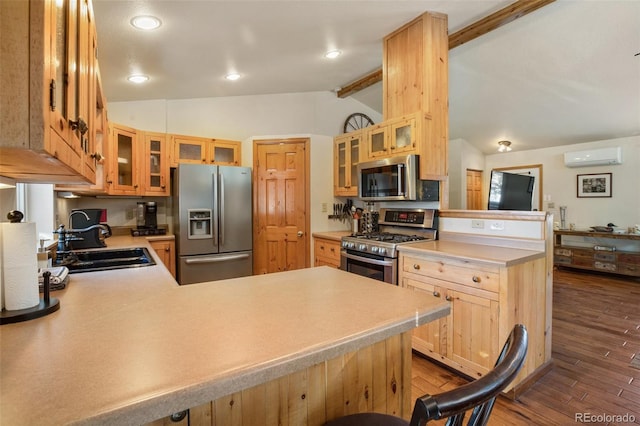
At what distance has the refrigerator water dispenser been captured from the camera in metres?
3.54

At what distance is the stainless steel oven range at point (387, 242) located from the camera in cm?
271

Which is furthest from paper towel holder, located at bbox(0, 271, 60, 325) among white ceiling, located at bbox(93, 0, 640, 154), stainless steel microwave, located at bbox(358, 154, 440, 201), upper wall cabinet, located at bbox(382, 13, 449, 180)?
upper wall cabinet, located at bbox(382, 13, 449, 180)

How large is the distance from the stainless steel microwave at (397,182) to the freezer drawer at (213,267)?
1.68 meters

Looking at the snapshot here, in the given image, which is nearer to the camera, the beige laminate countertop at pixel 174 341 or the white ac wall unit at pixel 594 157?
the beige laminate countertop at pixel 174 341

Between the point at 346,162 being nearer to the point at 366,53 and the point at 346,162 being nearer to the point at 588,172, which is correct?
the point at 366,53

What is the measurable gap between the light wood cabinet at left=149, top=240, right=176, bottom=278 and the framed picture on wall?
22.9ft

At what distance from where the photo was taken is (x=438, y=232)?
118 inches

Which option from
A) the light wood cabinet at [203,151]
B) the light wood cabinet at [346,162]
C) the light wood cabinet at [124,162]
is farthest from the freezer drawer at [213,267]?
the light wood cabinet at [346,162]

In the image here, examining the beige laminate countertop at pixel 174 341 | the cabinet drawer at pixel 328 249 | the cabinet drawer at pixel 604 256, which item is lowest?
the cabinet drawer at pixel 604 256

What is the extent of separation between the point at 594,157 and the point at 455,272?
5259 mm

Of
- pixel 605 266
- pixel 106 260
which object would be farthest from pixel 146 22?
pixel 605 266

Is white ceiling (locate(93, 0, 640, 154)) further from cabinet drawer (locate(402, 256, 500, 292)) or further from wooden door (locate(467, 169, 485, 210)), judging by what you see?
cabinet drawer (locate(402, 256, 500, 292))

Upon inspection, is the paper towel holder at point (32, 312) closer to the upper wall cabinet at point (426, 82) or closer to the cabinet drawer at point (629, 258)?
the upper wall cabinet at point (426, 82)

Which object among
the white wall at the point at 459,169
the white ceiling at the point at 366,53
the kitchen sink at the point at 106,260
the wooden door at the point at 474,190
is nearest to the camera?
the kitchen sink at the point at 106,260
